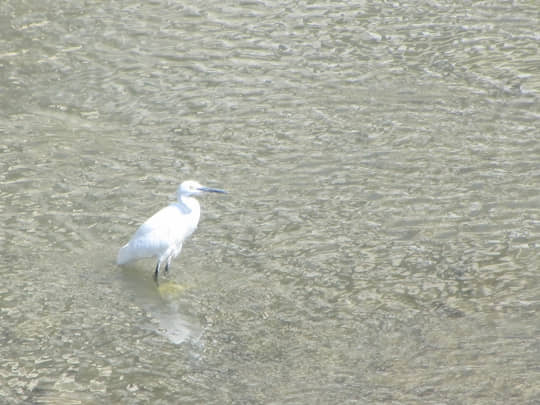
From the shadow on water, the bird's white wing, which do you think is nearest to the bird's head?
the bird's white wing

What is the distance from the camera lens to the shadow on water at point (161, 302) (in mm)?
7828

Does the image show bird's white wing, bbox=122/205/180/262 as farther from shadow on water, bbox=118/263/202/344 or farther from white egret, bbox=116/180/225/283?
shadow on water, bbox=118/263/202/344

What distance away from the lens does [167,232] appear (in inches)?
336

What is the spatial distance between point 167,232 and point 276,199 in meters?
1.70

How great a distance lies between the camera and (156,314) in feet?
26.9

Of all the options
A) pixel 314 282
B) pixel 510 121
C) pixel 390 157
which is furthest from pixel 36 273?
pixel 510 121

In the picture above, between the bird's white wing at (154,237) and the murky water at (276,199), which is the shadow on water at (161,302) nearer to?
the murky water at (276,199)

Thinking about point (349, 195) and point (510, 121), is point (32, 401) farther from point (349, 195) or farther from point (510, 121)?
point (510, 121)

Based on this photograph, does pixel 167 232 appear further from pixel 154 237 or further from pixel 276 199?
pixel 276 199

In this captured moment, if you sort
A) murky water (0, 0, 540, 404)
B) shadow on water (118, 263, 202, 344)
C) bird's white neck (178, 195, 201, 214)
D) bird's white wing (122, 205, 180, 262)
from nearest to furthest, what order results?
1. murky water (0, 0, 540, 404)
2. shadow on water (118, 263, 202, 344)
3. bird's white wing (122, 205, 180, 262)
4. bird's white neck (178, 195, 201, 214)

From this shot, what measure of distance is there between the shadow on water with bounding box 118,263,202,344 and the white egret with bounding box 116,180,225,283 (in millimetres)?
160

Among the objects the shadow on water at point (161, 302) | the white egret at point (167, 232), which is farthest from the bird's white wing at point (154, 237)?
the shadow on water at point (161, 302)

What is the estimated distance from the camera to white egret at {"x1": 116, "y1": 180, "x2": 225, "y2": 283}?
8555mm

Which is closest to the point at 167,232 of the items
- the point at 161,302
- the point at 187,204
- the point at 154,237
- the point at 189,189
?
the point at 154,237
